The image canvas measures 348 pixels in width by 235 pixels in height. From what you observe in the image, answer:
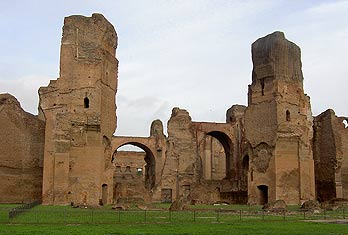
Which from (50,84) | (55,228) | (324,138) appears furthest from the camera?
(324,138)

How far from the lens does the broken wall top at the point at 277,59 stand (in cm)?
3425

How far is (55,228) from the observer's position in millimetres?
14180

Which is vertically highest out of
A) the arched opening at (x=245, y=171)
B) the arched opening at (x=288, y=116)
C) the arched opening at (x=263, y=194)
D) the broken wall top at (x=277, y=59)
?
the broken wall top at (x=277, y=59)

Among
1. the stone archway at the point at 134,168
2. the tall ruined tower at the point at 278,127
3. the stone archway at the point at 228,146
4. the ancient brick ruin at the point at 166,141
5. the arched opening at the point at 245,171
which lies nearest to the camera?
the ancient brick ruin at the point at 166,141

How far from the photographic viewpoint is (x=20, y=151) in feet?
105

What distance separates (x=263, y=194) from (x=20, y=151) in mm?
16493

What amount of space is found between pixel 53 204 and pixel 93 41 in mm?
10161

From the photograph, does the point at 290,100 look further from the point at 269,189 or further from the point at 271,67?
the point at 269,189

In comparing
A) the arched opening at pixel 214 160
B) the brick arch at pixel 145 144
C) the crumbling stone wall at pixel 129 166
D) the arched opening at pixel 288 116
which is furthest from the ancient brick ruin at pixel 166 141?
the crumbling stone wall at pixel 129 166

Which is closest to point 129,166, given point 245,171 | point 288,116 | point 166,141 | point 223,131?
point 166,141

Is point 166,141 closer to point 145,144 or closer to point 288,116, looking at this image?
point 145,144

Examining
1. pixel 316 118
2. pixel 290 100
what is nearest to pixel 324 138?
pixel 316 118

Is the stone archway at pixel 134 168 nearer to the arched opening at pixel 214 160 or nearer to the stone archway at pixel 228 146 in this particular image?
the stone archway at pixel 228 146

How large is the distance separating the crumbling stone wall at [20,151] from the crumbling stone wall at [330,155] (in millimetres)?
20727
